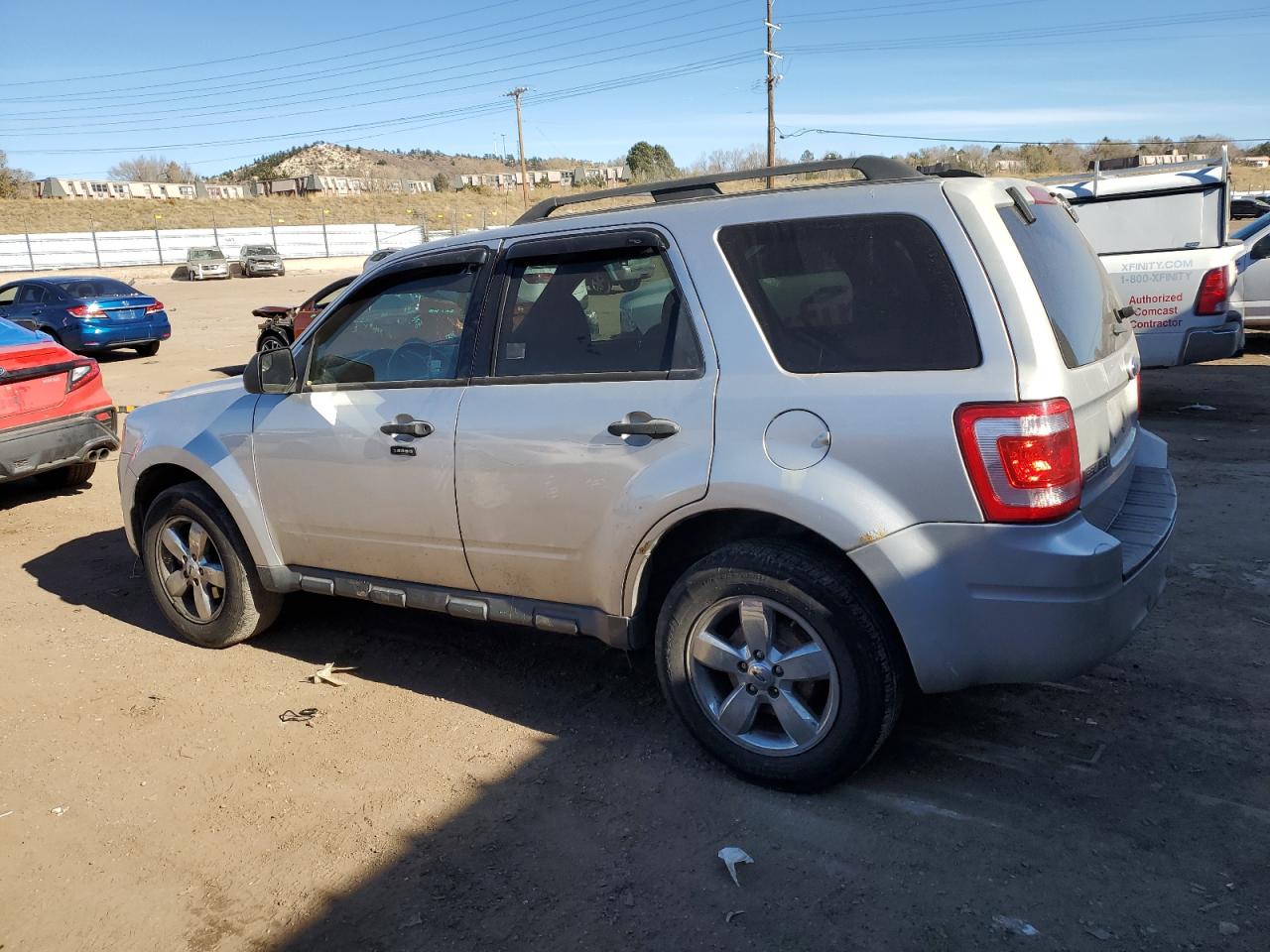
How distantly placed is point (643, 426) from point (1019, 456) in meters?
1.19

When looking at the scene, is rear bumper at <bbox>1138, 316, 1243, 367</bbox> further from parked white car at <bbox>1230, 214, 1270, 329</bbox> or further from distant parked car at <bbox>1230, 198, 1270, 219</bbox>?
distant parked car at <bbox>1230, 198, 1270, 219</bbox>

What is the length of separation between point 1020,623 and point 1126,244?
8.29 metres

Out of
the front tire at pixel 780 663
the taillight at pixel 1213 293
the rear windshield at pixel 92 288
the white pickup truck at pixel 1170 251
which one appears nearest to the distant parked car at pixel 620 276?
the front tire at pixel 780 663

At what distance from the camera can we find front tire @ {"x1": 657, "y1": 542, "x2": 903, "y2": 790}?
10.3ft

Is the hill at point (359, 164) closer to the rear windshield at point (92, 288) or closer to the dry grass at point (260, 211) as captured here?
the dry grass at point (260, 211)

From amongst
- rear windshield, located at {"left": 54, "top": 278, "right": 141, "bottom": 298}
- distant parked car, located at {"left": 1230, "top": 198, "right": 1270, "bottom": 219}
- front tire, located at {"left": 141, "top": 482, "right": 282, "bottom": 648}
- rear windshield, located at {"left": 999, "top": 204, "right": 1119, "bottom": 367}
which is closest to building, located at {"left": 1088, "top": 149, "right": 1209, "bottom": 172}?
distant parked car, located at {"left": 1230, "top": 198, "right": 1270, "bottom": 219}

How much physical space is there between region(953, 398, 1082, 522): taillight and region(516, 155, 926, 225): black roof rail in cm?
90

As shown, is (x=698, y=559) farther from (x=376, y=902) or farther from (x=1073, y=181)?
(x=1073, y=181)

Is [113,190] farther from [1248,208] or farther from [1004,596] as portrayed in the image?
[1004,596]

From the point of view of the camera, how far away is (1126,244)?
32.5ft

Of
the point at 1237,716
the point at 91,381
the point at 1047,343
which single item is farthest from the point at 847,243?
the point at 91,381

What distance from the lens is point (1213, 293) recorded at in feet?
29.5

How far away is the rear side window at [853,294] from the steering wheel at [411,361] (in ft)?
4.56

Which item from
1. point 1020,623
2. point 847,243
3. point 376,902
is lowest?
point 376,902
